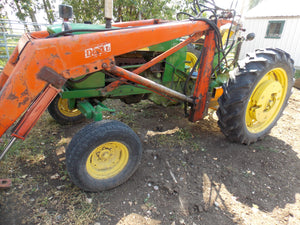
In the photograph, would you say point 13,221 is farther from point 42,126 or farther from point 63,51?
point 42,126

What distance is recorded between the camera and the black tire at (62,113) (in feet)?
10.7

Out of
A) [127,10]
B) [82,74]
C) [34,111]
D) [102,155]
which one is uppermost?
[127,10]

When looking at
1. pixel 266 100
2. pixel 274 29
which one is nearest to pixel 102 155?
pixel 266 100

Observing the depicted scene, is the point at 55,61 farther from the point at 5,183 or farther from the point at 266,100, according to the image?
the point at 266,100

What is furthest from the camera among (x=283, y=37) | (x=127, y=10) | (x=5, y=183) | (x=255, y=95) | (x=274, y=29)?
(x=274, y=29)

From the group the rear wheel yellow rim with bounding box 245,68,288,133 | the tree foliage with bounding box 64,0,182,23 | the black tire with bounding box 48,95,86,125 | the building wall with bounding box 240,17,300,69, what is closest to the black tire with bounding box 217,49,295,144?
the rear wheel yellow rim with bounding box 245,68,288,133

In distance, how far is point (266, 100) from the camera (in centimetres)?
298

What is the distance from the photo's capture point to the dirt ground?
1.94 m

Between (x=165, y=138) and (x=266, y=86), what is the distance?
1.56 meters

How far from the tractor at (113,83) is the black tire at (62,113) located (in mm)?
15

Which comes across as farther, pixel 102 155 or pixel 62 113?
pixel 62 113

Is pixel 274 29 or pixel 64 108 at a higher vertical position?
pixel 274 29

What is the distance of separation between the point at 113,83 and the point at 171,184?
1323mm

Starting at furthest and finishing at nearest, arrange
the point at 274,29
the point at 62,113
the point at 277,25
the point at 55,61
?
the point at 274,29, the point at 277,25, the point at 62,113, the point at 55,61
